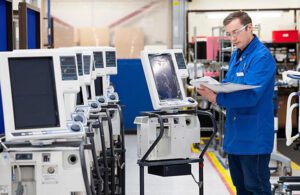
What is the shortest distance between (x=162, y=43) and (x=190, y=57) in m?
1.48

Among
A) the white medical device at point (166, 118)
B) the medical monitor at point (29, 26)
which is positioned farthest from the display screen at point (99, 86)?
the white medical device at point (166, 118)

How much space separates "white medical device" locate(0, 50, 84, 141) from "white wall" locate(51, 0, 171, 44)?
1083 cm

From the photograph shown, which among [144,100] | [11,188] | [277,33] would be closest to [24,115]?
[11,188]

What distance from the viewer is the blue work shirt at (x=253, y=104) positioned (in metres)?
4.27

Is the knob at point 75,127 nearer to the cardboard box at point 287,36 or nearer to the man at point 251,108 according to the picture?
the man at point 251,108

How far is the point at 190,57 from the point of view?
1289 cm

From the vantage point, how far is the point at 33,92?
3.45 metres

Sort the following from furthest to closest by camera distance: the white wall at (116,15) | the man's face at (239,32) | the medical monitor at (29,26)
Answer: the white wall at (116,15) < the medical monitor at (29,26) < the man's face at (239,32)

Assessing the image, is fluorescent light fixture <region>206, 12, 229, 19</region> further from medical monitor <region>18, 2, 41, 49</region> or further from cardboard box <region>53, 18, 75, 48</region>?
medical monitor <region>18, 2, 41, 49</region>

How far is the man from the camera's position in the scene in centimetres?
429

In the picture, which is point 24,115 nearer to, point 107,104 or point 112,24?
point 107,104

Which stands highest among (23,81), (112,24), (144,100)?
(112,24)

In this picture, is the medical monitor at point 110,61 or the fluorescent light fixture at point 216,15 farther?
the fluorescent light fixture at point 216,15

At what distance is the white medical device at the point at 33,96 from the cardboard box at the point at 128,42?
10.5 meters
